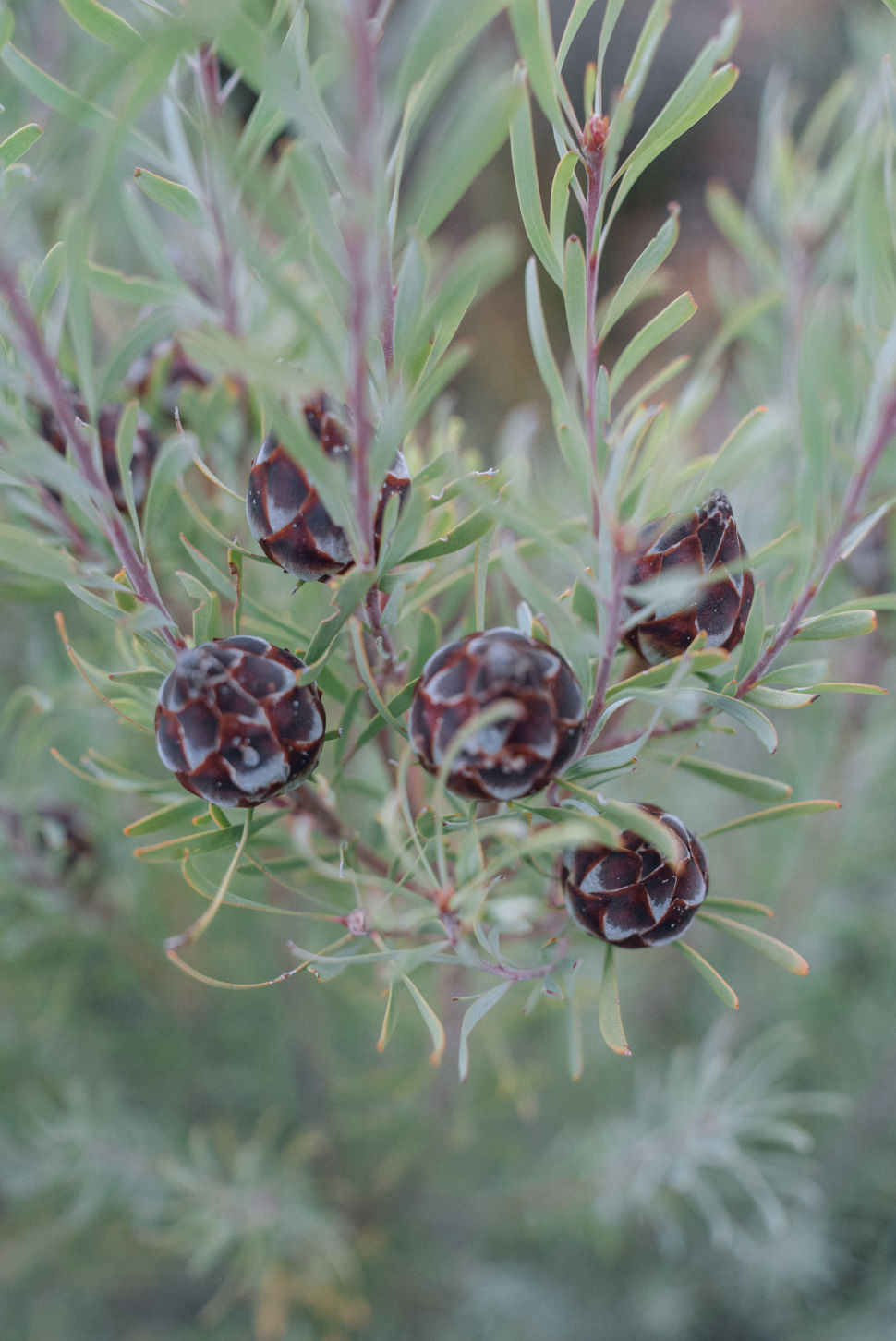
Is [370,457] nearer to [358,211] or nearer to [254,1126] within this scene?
[358,211]

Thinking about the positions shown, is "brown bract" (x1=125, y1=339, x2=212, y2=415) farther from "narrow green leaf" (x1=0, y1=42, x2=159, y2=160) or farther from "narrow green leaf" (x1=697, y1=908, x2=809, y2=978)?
"narrow green leaf" (x1=697, y1=908, x2=809, y2=978)

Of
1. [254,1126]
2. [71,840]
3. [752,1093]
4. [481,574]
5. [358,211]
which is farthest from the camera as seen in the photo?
[254,1126]

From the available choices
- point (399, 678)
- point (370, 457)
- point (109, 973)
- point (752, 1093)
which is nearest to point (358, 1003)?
point (109, 973)

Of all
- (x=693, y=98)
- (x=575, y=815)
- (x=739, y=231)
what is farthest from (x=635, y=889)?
(x=739, y=231)

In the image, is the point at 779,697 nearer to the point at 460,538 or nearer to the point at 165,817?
the point at 460,538

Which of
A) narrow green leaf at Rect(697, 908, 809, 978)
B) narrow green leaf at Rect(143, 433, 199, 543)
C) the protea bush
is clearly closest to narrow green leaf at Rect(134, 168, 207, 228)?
the protea bush

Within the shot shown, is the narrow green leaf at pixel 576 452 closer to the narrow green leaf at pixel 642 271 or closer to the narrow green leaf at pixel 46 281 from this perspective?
the narrow green leaf at pixel 642 271

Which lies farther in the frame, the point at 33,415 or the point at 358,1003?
the point at 358,1003
